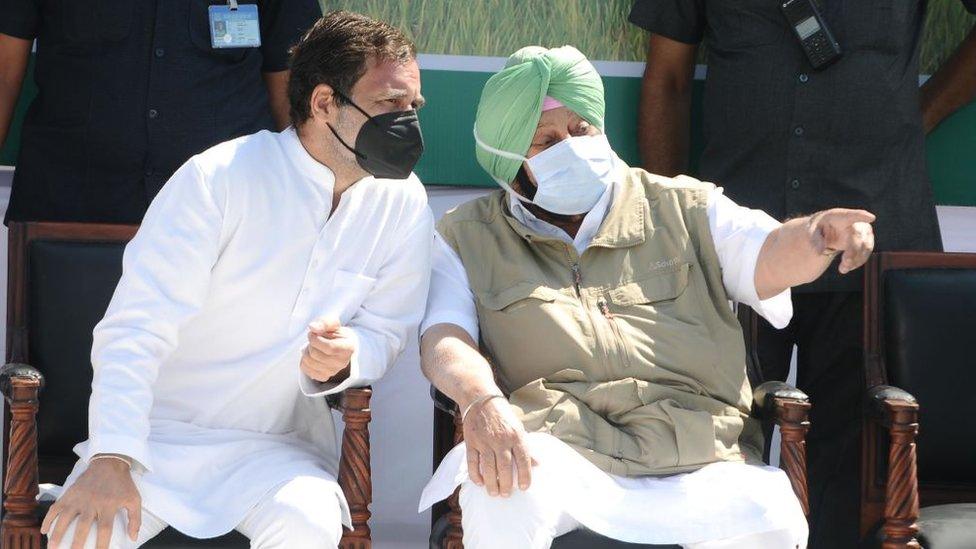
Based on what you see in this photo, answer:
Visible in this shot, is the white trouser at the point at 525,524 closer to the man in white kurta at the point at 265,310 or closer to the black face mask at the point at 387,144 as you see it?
the man in white kurta at the point at 265,310

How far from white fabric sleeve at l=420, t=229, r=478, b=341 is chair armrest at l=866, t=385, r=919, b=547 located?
1.02m

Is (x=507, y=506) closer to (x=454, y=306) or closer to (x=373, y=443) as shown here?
(x=454, y=306)

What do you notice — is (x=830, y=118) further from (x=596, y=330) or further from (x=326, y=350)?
(x=326, y=350)

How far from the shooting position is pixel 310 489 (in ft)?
10.6

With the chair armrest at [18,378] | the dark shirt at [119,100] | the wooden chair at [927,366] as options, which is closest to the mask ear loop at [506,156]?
the dark shirt at [119,100]

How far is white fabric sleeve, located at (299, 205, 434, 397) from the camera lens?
11.5 feet

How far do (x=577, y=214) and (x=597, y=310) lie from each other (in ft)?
0.99

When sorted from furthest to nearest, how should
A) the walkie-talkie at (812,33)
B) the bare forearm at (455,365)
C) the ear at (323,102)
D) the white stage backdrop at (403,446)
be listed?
1. the white stage backdrop at (403,446)
2. the walkie-talkie at (812,33)
3. the ear at (323,102)
4. the bare forearm at (455,365)

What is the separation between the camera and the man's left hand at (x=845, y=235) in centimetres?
318

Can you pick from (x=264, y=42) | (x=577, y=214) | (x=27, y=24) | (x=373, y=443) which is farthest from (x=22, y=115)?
(x=577, y=214)

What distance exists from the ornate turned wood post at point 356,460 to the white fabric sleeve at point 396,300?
13 centimetres

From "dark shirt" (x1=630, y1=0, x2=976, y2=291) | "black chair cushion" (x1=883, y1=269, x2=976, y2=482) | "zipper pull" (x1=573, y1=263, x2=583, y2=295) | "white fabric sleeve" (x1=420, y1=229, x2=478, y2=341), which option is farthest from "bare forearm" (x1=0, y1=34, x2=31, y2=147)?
"black chair cushion" (x1=883, y1=269, x2=976, y2=482)

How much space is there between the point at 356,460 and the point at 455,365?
0.32 m

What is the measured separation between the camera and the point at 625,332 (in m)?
3.53
